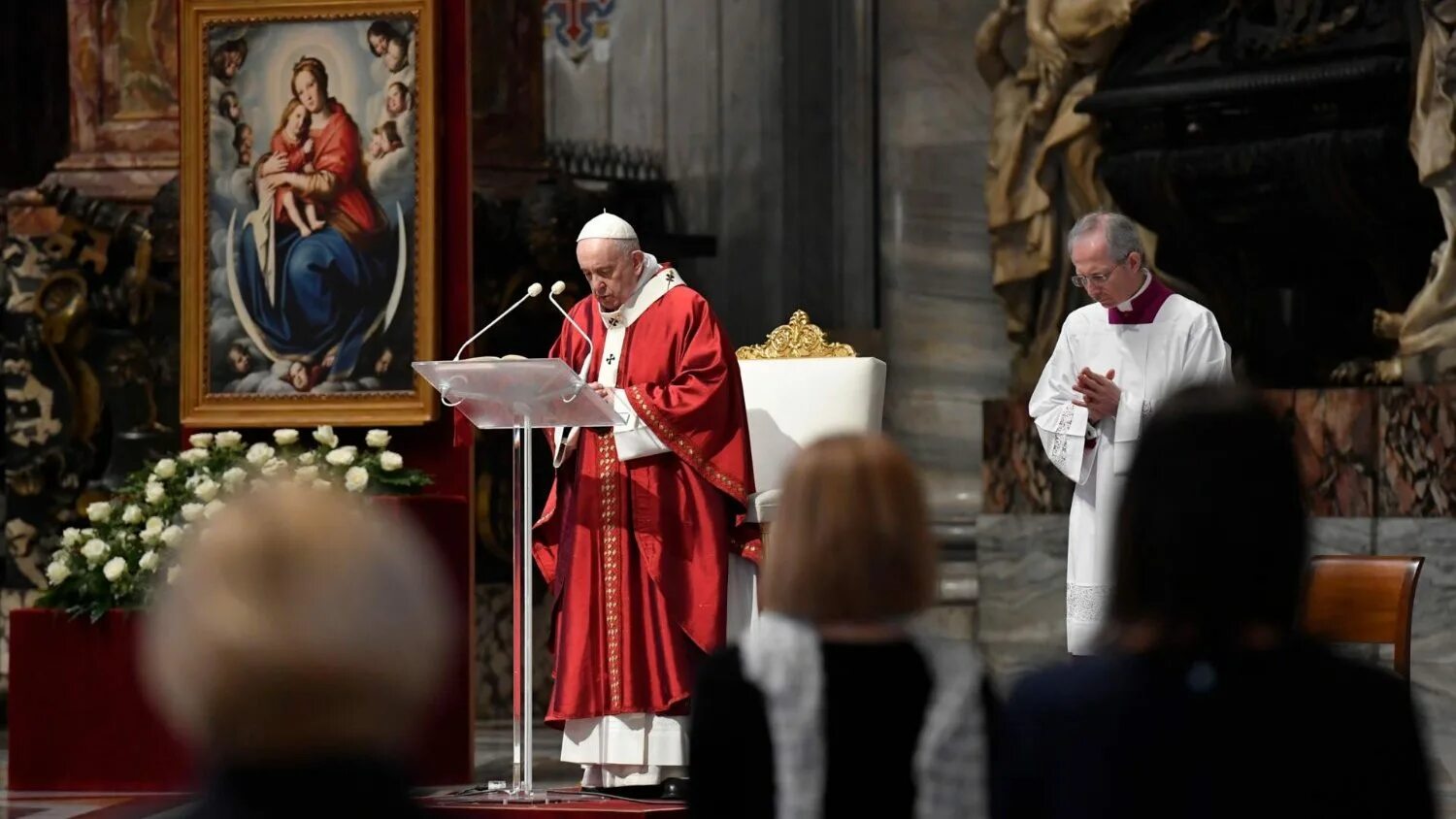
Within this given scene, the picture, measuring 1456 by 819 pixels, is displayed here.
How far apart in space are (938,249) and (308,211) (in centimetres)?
347

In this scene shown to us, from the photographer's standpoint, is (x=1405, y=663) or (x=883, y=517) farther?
(x=1405, y=663)

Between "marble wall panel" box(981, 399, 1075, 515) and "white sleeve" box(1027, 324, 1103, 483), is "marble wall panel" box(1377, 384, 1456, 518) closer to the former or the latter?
"marble wall panel" box(981, 399, 1075, 515)

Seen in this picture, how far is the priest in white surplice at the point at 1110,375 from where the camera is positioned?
5.99m

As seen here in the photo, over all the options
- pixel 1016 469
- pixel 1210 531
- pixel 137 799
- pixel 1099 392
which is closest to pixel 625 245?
pixel 1099 392

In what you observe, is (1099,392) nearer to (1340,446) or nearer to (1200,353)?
(1200,353)

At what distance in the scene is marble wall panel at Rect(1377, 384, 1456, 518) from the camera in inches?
308

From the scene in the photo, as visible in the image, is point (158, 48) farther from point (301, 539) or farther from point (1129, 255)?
point (301, 539)

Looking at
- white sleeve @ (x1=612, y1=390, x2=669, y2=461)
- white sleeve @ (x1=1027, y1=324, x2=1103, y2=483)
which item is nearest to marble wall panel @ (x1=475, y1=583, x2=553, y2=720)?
white sleeve @ (x1=612, y1=390, x2=669, y2=461)

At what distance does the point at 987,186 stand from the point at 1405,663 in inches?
196

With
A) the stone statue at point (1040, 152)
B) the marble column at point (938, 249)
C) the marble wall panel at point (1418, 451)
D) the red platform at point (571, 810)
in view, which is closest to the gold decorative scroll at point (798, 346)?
the red platform at point (571, 810)

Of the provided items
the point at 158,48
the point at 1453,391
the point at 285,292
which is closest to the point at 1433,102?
the point at 1453,391

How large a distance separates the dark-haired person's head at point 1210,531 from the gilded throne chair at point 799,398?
4.71m

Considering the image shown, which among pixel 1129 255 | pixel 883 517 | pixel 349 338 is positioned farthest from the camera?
pixel 349 338

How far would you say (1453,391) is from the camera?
7.80 meters
